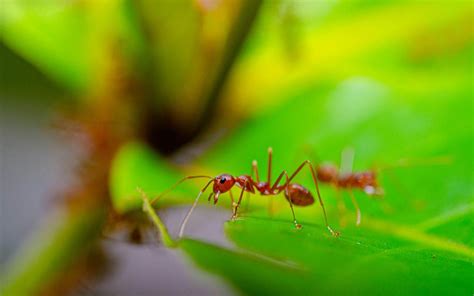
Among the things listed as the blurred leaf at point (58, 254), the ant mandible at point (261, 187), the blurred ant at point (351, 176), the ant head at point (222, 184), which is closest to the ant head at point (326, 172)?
the blurred ant at point (351, 176)

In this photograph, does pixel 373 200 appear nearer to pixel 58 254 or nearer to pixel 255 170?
pixel 255 170

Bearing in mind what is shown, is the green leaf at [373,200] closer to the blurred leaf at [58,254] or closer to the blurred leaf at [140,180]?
the blurred leaf at [140,180]

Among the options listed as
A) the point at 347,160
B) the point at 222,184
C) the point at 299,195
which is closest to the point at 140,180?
the point at 222,184

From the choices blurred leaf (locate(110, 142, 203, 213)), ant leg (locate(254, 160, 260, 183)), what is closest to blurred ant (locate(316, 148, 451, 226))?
ant leg (locate(254, 160, 260, 183))

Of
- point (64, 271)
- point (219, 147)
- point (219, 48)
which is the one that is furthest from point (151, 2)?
point (64, 271)

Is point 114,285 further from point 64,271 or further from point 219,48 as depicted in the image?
point 219,48

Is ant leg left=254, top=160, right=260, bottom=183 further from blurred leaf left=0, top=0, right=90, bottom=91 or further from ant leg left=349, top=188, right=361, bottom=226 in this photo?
blurred leaf left=0, top=0, right=90, bottom=91
